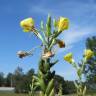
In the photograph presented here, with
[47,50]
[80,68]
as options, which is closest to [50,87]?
[47,50]

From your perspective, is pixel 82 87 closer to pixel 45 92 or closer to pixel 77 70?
pixel 77 70

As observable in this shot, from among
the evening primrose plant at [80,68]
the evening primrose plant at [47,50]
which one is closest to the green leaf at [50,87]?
the evening primrose plant at [47,50]

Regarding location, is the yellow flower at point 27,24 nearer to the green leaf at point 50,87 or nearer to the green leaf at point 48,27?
the green leaf at point 48,27

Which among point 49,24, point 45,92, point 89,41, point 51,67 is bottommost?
point 45,92

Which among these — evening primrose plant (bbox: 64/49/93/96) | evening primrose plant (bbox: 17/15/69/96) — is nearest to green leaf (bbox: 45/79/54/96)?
evening primrose plant (bbox: 17/15/69/96)

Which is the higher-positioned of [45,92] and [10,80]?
[10,80]

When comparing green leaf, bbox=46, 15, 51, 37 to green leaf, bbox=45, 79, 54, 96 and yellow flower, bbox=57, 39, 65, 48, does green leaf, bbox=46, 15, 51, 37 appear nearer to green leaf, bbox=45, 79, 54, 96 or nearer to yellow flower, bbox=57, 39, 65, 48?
yellow flower, bbox=57, 39, 65, 48

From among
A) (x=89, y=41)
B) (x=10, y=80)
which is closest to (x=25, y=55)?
(x=89, y=41)

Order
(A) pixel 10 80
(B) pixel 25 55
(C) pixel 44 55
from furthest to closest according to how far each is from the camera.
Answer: (A) pixel 10 80, (B) pixel 25 55, (C) pixel 44 55
